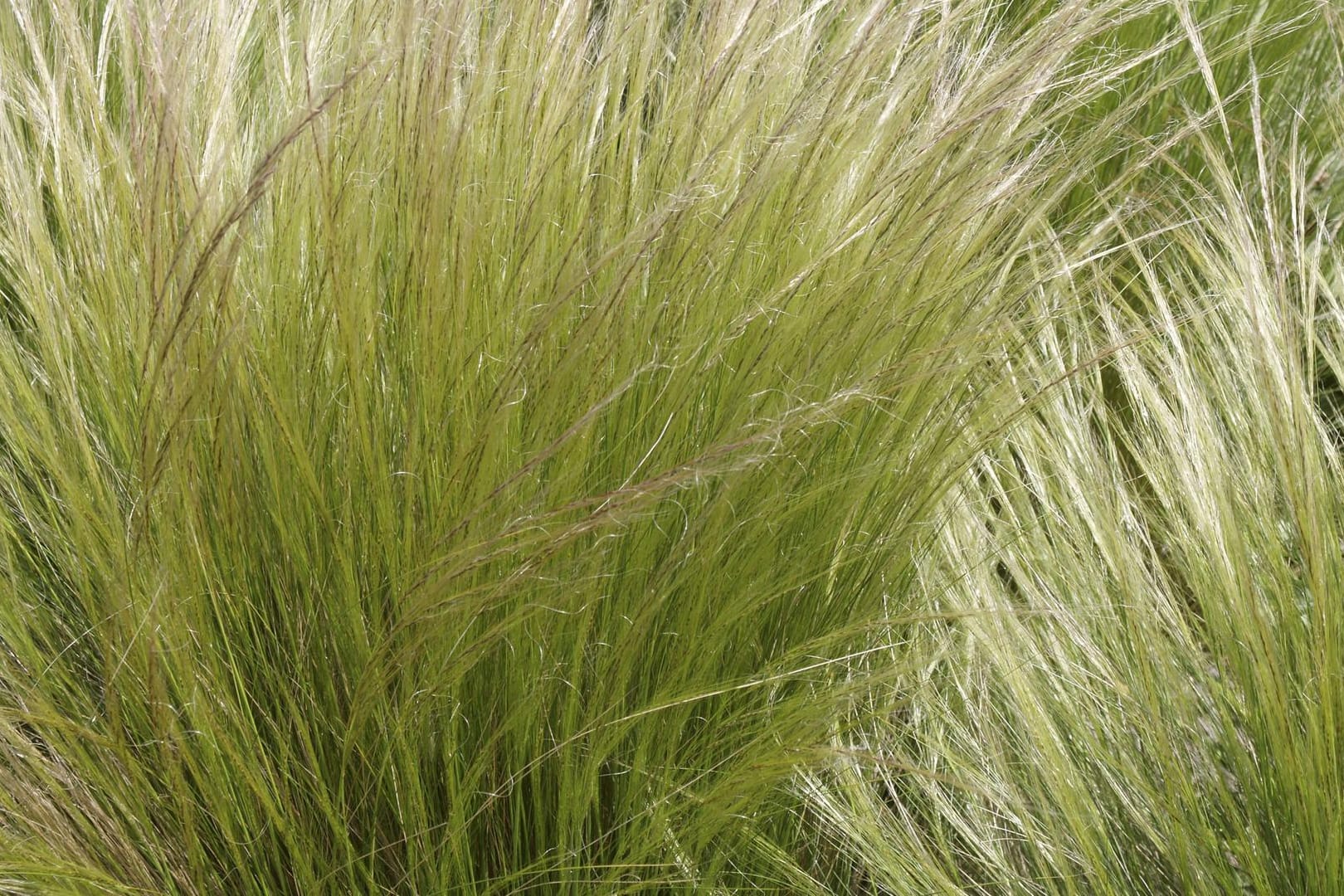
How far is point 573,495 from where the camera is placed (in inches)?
43.8

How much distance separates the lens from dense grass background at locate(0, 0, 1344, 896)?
1066 mm

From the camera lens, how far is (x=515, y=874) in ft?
3.42

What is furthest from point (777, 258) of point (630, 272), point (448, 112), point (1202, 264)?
point (1202, 264)

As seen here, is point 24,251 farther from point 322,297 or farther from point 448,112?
point 448,112

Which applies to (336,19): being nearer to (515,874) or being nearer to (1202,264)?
(515,874)

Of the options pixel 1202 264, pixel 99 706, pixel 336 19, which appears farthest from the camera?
pixel 1202 264

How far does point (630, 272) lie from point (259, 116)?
0.83 m

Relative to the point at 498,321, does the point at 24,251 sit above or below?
above

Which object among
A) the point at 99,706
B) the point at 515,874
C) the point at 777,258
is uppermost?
the point at 777,258

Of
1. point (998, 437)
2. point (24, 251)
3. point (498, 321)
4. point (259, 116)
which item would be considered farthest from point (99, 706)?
point (998, 437)

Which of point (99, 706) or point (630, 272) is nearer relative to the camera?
point (630, 272)

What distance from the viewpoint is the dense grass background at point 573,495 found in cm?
107

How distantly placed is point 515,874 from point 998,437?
64 centimetres

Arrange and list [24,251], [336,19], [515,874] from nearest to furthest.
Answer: [515,874] < [24,251] < [336,19]
